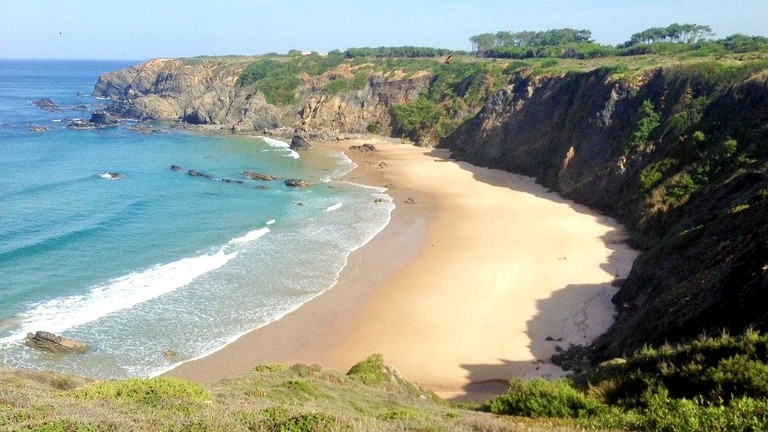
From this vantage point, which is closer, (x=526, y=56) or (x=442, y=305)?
(x=442, y=305)

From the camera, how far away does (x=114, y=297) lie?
22.9 meters

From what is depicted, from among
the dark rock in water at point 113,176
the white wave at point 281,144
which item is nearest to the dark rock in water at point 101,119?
the white wave at point 281,144

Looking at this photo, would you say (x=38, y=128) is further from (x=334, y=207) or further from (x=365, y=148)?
(x=334, y=207)

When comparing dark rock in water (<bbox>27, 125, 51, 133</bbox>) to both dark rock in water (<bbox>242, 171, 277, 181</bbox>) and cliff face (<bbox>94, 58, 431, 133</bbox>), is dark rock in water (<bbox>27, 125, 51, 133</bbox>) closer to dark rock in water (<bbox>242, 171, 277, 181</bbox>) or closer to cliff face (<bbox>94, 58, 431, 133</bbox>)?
cliff face (<bbox>94, 58, 431, 133</bbox>)

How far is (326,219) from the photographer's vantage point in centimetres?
3581

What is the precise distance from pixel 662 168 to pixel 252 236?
24.0 m

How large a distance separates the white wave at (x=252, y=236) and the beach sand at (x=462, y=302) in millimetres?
6854

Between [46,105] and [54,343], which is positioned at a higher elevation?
[46,105]

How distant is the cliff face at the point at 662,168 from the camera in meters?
13.8

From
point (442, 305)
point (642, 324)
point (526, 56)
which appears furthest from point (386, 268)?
point (526, 56)

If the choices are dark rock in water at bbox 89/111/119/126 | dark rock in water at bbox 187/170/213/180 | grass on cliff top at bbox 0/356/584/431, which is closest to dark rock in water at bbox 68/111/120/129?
dark rock in water at bbox 89/111/119/126

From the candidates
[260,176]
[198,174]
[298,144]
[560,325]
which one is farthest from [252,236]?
[298,144]

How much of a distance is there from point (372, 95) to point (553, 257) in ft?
176

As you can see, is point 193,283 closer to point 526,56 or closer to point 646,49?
point 646,49
